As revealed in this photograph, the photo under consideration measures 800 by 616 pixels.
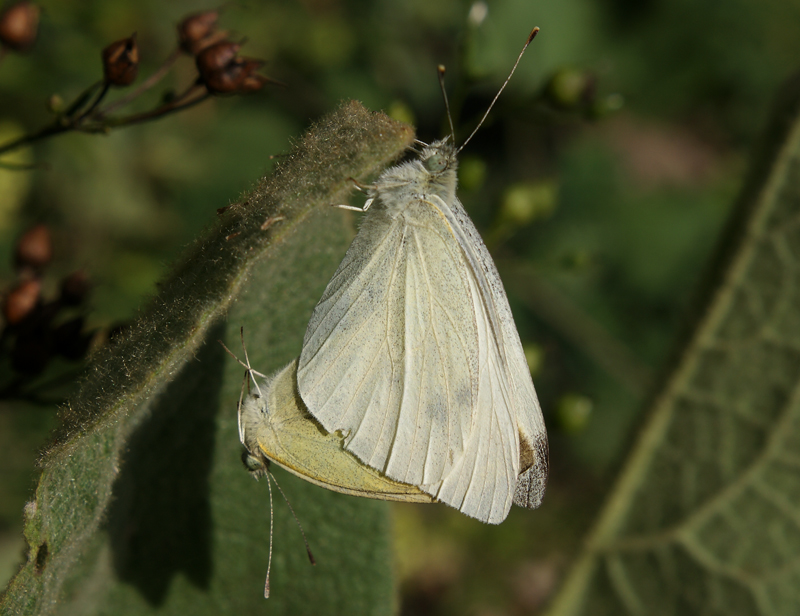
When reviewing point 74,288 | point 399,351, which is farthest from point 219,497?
point 74,288

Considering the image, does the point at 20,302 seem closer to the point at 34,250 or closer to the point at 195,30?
the point at 34,250

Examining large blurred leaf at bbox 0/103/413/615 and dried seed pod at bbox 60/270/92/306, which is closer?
large blurred leaf at bbox 0/103/413/615

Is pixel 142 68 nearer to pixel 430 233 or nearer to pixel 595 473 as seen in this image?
pixel 430 233

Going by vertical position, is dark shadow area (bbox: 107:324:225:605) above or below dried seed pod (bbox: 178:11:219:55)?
below

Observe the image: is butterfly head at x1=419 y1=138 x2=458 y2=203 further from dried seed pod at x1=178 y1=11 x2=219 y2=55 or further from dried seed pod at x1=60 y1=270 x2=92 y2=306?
dried seed pod at x1=60 y1=270 x2=92 y2=306

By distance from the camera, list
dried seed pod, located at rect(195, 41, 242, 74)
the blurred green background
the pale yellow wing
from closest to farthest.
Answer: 1. the pale yellow wing
2. dried seed pod, located at rect(195, 41, 242, 74)
3. the blurred green background

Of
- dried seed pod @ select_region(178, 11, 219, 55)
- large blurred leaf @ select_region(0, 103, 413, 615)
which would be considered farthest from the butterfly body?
dried seed pod @ select_region(178, 11, 219, 55)
